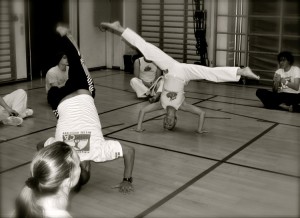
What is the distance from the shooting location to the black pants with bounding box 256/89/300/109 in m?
6.34

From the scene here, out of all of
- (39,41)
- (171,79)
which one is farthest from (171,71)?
(39,41)

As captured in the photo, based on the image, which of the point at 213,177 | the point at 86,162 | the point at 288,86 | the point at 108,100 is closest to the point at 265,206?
the point at 213,177

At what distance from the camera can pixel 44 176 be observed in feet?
5.98

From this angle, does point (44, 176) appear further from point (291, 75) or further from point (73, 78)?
point (291, 75)

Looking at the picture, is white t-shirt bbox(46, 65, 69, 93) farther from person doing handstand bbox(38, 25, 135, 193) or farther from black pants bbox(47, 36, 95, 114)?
person doing handstand bbox(38, 25, 135, 193)

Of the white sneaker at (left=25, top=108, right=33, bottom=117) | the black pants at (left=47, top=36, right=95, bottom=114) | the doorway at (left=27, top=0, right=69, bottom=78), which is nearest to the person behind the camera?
the black pants at (left=47, top=36, right=95, bottom=114)

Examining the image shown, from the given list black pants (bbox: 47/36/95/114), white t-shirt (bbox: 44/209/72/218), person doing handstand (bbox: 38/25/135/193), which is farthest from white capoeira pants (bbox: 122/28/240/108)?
white t-shirt (bbox: 44/209/72/218)

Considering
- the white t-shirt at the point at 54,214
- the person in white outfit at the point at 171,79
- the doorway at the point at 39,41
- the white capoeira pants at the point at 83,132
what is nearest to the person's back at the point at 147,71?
the doorway at the point at 39,41

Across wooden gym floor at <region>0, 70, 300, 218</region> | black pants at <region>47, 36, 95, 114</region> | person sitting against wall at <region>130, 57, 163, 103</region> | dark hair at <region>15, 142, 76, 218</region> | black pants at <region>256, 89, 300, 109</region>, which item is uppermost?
black pants at <region>47, 36, 95, 114</region>

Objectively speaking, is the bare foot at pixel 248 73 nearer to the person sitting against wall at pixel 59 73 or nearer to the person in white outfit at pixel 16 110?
the person in white outfit at pixel 16 110

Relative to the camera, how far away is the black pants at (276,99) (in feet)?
20.8

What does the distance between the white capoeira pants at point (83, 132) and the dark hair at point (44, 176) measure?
1336mm

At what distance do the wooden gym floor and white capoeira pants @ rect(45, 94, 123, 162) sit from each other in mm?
387

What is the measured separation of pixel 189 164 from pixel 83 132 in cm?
128
